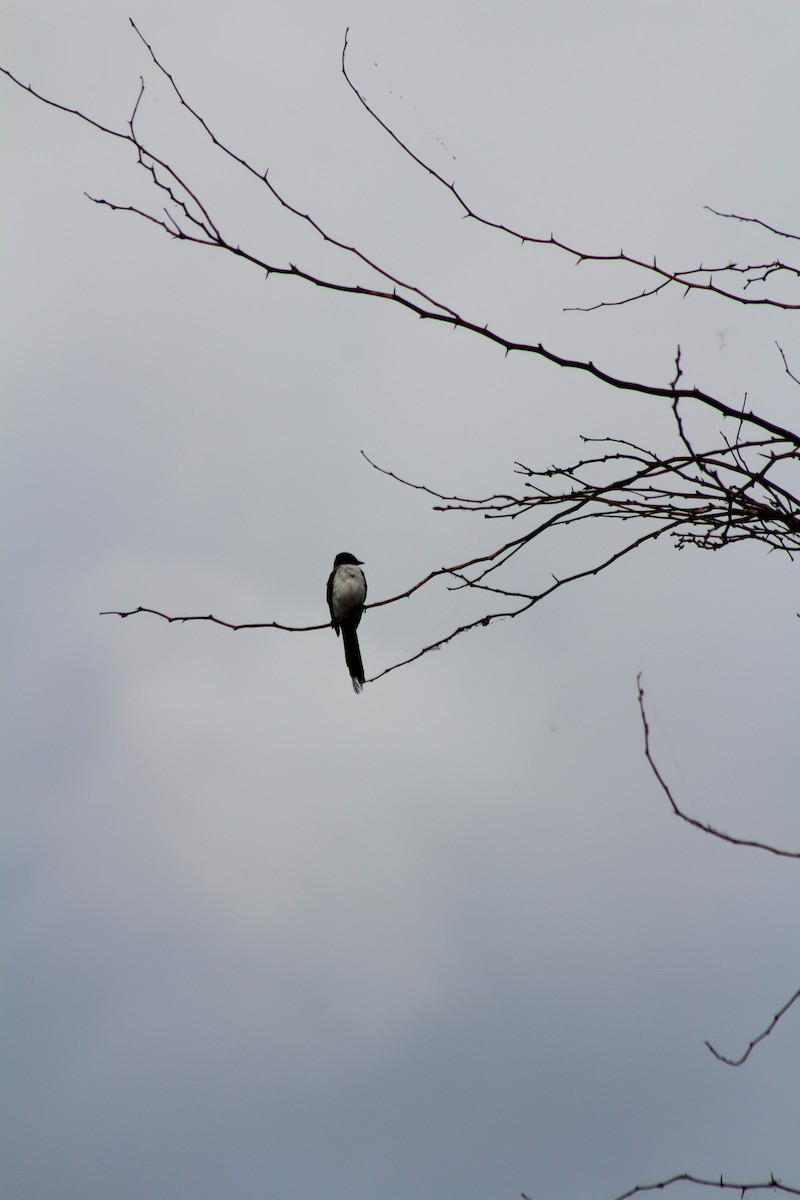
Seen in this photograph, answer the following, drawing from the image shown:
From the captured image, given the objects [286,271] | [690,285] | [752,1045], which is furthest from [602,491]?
[752,1045]

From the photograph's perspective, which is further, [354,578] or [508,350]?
[354,578]

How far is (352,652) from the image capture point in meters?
10.5

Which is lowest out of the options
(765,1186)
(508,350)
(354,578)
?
(765,1186)

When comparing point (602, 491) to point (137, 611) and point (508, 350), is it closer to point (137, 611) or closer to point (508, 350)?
point (508, 350)

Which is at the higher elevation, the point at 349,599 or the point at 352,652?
the point at 349,599

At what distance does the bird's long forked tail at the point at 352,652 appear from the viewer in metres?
10.2

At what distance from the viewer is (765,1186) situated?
83.2 inches

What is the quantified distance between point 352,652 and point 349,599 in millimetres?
579

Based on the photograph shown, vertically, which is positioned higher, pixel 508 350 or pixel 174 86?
pixel 174 86

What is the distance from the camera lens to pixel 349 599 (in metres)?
10.9

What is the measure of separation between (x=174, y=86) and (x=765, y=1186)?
243cm

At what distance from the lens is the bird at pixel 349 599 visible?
10.3 meters

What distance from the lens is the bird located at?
407 inches

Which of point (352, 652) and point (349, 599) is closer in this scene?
point (352, 652)
